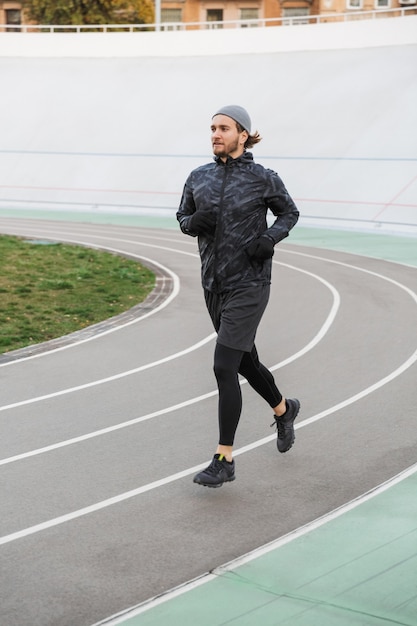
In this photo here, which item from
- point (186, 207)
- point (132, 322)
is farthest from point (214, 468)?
point (132, 322)

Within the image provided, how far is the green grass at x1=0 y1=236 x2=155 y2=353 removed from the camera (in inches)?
515

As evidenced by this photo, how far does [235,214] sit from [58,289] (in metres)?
10.2

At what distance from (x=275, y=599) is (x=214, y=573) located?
1.48 feet

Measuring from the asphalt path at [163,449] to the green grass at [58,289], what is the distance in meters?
0.58

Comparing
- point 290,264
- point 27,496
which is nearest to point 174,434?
point 27,496

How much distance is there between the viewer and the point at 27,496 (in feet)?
21.0

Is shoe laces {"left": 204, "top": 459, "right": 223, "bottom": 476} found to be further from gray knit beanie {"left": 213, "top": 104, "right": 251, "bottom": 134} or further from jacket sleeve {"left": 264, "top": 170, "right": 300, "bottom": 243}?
gray knit beanie {"left": 213, "top": 104, "right": 251, "bottom": 134}

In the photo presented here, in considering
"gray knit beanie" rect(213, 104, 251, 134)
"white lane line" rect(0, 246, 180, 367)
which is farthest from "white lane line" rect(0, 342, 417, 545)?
"white lane line" rect(0, 246, 180, 367)

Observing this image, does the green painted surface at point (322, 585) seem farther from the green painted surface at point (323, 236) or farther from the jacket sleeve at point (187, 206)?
the green painted surface at point (323, 236)

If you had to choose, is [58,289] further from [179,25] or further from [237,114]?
[179,25]

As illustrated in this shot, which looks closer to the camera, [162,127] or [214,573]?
[214,573]

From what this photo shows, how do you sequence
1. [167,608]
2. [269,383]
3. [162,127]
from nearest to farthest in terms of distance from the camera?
[167,608], [269,383], [162,127]

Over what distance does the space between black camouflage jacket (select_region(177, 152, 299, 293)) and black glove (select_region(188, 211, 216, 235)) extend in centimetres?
4

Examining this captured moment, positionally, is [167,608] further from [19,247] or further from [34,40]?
[34,40]
